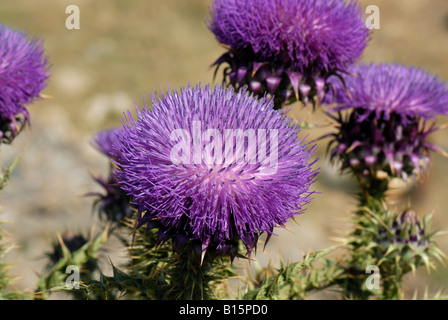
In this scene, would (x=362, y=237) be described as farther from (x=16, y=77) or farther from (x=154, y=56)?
(x=154, y=56)

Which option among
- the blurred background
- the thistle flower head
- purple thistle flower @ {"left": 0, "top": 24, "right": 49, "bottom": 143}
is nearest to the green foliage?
purple thistle flower @ {"left": 0, "top": 24, "right": 49, "bottom": 143}

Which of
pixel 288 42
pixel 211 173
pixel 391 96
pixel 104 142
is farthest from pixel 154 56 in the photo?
pixel 211 173

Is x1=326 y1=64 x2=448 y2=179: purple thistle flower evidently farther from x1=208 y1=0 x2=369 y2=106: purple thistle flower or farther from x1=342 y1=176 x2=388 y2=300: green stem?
x1=208 y1=0 x2=369 y2=106: purple thistle flower

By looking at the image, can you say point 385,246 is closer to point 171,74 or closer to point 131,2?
point 171,74

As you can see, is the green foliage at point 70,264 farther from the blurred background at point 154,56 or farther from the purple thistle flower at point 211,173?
the blurred background at point 154,56

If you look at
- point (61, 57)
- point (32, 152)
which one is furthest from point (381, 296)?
point (61, 57)

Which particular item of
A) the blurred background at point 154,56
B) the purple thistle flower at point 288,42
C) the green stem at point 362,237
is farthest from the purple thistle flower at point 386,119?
the blurred background at point 154,56

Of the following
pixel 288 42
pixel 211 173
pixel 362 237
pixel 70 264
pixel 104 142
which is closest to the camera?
pixel 211 173
